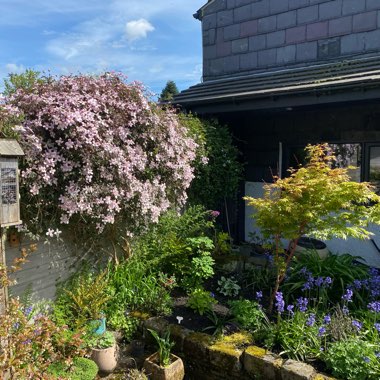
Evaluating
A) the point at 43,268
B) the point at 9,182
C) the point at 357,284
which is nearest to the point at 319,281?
the point at 357,284

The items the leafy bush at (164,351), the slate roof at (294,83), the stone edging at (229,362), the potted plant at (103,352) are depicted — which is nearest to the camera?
the stone edging at (229,362)

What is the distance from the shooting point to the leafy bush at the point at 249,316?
399 cm

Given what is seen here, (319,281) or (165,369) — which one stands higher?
(319,281)

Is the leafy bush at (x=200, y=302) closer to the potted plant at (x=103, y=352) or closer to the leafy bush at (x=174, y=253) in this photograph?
the leafy bush at (x=174, y=253)

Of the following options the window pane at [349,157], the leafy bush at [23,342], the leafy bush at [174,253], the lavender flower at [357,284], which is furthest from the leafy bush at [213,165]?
the leafy bush at [23,342]

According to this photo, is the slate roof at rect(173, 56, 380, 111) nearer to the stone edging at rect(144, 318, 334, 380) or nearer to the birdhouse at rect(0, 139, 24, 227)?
the stone edging at rect(144, 318, 334, 380)

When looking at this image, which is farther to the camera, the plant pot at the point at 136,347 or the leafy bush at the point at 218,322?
the plant pot at the point at 136,347

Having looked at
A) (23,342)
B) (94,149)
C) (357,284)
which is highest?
(94,149)

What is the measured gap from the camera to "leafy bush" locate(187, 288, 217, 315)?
4.34 meters

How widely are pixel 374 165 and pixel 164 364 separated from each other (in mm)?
4865

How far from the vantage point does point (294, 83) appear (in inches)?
254

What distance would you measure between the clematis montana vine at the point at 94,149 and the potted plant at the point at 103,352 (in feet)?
3.90

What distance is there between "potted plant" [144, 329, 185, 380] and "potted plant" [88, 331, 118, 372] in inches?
15.8

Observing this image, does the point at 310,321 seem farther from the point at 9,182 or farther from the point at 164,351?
the point at 9,182
